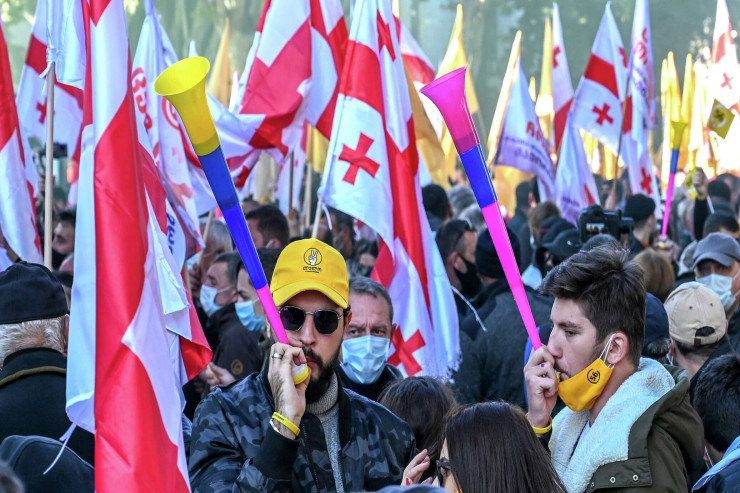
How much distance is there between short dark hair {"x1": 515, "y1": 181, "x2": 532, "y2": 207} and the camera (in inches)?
545

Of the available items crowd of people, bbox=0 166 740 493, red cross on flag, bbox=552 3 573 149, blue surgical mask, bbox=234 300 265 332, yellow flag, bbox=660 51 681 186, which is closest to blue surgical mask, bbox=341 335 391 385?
crowd of people, bbox=0 166 740 493

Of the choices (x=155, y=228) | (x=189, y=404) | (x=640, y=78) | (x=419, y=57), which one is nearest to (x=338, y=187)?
(x=189, y=404)

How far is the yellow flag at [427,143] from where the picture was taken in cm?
941

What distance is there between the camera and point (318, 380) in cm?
338

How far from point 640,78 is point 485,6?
21008 mm

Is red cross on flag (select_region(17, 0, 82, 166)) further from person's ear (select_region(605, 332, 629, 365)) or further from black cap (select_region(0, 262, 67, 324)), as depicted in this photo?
person's ear (select_region(605, 332, 629, 365))

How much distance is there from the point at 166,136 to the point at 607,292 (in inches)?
190

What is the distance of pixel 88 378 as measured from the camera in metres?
3.40

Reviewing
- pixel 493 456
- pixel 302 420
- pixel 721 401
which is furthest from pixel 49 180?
pixel 721 401

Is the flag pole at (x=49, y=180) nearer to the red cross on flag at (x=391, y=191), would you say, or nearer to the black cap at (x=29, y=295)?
the black cap at (x=29, y=295)

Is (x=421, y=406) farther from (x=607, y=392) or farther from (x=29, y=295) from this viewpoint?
(x=29, y=295)

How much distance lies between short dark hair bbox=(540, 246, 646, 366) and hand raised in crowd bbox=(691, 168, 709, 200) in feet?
23.8

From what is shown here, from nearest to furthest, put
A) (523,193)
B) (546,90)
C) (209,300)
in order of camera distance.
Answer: (209,300)
(523,193)
(546,90)

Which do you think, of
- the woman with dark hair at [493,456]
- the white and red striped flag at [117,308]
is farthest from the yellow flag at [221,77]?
the woman with dark hair at [493,456]
